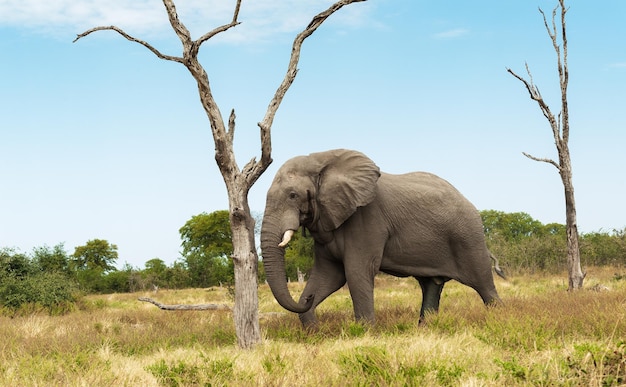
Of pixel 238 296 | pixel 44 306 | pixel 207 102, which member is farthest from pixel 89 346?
pixel 44 306

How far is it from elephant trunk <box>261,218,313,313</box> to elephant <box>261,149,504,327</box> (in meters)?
0.02

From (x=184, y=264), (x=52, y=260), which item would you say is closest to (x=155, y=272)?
(x=184, y=264)

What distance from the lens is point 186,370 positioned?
621cm

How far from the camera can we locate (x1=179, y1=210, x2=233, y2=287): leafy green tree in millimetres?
45003

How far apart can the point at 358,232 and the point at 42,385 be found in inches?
218

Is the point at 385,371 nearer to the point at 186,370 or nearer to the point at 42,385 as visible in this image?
the point at 186,370

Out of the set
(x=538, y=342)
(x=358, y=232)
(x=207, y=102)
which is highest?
(x=207, y=102)

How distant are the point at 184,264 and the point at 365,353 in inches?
1733

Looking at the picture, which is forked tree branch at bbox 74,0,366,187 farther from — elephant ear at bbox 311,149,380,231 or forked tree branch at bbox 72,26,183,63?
elephant ear at bbox 311,149,380,231

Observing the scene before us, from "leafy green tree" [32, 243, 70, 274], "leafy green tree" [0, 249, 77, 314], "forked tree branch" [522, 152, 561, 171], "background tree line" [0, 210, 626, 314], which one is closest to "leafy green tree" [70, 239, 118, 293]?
"background tree line" [0, 210, 626, 314]

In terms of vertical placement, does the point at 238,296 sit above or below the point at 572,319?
above

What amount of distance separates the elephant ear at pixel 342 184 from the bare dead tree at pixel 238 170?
123 centimetres

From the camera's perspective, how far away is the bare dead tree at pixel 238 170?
8484 millimetres

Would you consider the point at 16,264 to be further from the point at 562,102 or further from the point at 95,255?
the point at 95,255
